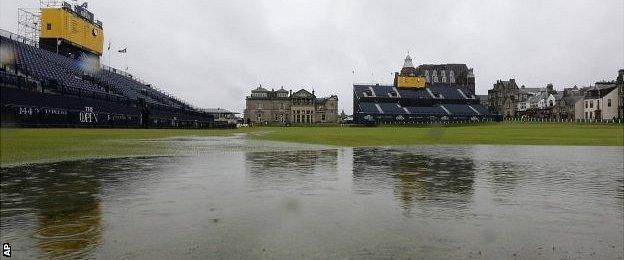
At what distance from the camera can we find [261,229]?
7.54 m

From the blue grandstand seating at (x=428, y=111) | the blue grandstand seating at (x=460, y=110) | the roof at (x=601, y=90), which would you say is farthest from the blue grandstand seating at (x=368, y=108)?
the roof at (x=601, y=90)

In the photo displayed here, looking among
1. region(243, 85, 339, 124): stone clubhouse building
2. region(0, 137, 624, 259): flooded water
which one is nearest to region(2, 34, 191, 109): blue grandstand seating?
region(0, 137, 624, 259): flooded water

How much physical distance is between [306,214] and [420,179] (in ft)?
21.6

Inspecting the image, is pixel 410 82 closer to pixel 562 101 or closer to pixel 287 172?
pixel 562 101

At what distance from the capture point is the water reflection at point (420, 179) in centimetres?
1072

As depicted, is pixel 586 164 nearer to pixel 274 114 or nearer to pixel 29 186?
pixel 29 186

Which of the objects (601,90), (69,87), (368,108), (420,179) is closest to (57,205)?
(420,179)

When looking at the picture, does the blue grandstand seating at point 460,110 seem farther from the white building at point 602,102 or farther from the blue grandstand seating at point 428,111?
the white building at point 602,102

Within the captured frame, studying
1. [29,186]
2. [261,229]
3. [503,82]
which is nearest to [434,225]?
[261,229]

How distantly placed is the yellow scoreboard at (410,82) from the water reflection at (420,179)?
399ft

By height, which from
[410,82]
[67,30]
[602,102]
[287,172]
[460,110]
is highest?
[67,30]

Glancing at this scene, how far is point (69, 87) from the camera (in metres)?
44.7

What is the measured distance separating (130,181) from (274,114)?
141m

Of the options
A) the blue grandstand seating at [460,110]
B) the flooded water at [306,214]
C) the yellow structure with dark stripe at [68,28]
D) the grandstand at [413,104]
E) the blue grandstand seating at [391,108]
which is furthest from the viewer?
the blue grandstand seating at [460,110]
